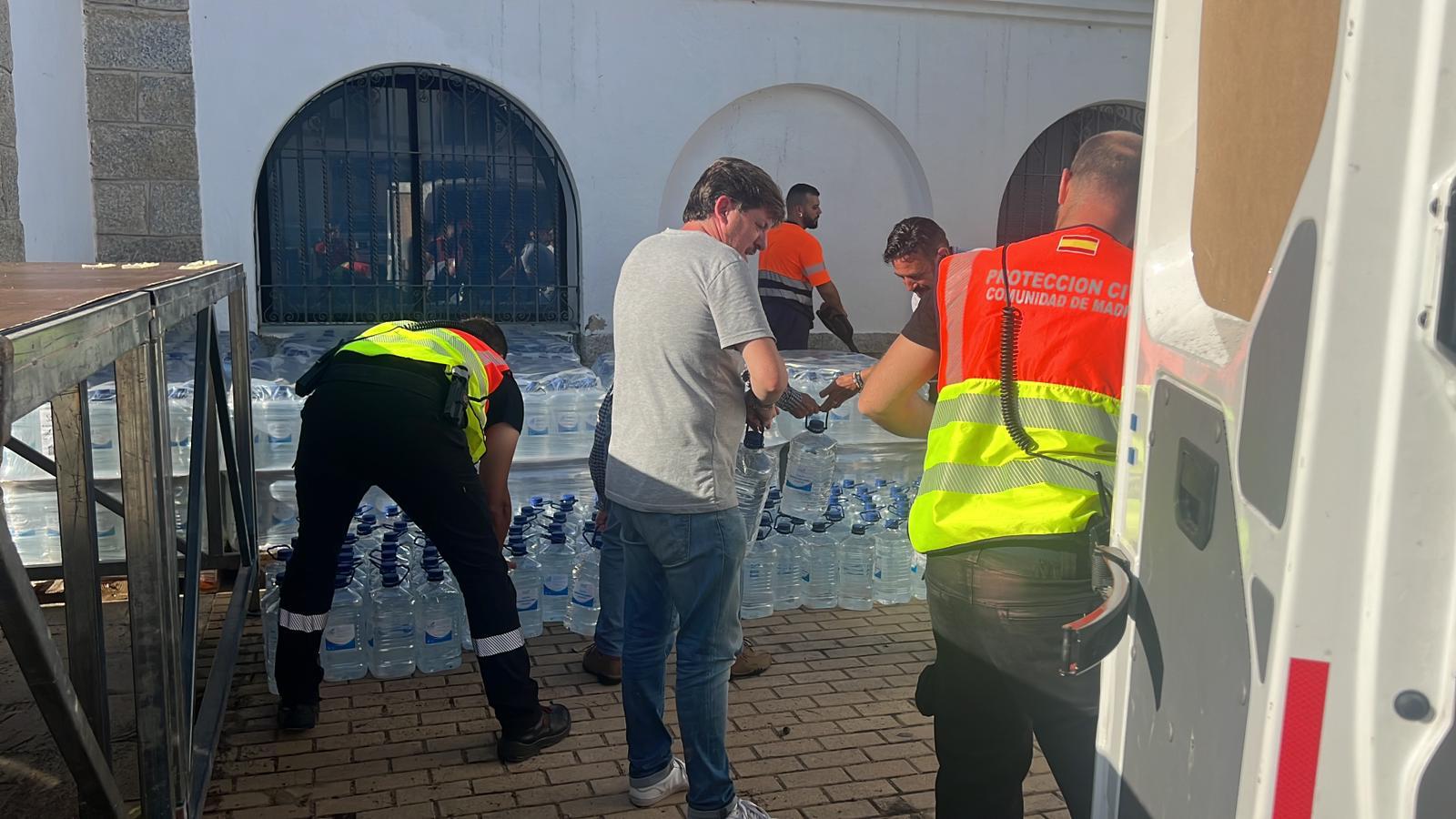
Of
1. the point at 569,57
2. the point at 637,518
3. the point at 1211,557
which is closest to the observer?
the point at 1211,557

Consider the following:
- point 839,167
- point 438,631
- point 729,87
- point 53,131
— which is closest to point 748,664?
point 438,631

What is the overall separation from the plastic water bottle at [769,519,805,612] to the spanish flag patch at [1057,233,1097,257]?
3303mm

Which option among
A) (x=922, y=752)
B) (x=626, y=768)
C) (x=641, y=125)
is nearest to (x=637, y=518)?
(x=626, y=768)

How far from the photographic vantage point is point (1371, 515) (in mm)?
1210

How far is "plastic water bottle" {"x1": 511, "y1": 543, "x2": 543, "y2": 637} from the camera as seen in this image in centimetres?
539

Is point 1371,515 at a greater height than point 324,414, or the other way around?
point 1371,515

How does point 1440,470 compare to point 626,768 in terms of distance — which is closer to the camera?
point 1440,470

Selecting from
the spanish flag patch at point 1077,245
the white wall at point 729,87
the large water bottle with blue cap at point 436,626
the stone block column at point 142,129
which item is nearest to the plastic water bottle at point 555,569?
the large water bottle with blue cap at point 436,626

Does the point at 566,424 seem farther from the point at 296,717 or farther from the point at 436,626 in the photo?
the point at 296,717

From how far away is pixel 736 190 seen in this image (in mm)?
3516

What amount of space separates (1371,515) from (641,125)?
8633mm

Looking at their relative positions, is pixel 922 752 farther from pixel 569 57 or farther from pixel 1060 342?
pixel 569 57

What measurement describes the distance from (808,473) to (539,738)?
257 centimetres

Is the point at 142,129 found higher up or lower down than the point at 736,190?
higher up
